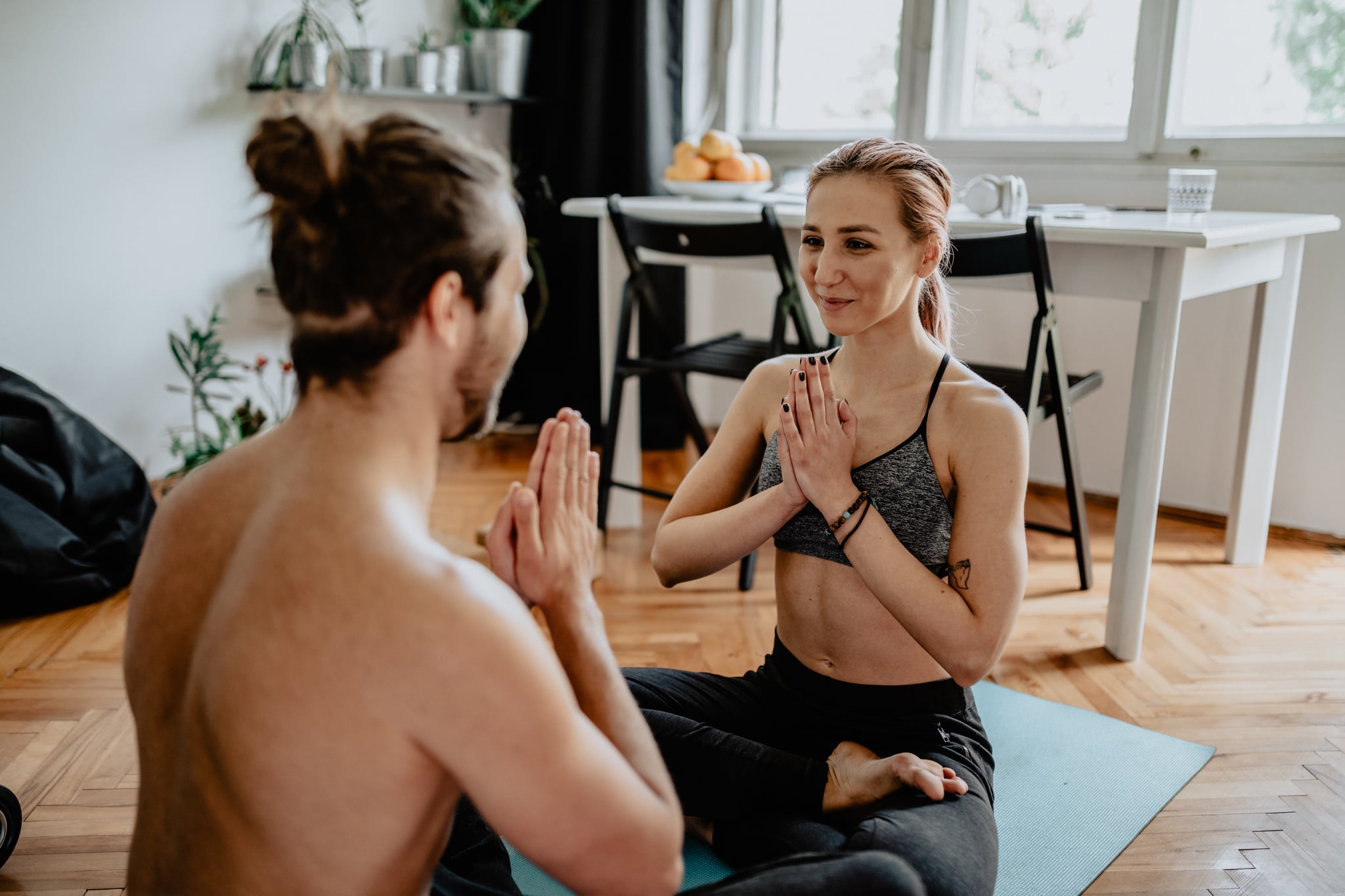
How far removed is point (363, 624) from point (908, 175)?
37.3 inches

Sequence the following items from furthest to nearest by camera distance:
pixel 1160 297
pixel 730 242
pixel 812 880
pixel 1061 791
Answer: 1. pixel 730 242
2. pixel 1160 297
3. pixel 1061 791
4. pixel 812 880

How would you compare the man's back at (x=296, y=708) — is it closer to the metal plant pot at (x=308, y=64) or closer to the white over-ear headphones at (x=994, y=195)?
the white over-ear headphones at (x=994, y=195)

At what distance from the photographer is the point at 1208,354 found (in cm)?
298

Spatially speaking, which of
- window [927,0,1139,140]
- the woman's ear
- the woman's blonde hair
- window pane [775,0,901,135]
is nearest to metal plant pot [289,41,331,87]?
window pane [775,0,901,135]

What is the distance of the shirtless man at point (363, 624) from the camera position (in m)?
0.72

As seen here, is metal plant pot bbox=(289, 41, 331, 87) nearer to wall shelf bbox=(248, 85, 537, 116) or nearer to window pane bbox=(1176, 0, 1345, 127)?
wall shelf bbox=(248, 85, 537, 116)

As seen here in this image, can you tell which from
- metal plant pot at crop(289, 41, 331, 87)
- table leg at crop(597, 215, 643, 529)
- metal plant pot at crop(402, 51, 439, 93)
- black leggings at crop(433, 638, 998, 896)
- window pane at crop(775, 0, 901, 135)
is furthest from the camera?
window pane at crop(775, 0, 901, 135)

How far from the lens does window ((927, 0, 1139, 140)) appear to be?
3072mm

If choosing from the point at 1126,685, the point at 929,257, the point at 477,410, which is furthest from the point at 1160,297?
the point at 477,410

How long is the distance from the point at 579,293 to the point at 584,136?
51 centimetres

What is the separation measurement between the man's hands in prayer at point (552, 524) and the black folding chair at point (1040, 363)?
4.16ft

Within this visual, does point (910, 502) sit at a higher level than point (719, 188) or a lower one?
lower

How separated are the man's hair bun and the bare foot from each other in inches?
35.7

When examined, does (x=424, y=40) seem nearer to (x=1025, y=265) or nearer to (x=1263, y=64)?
(x=1025, y=265)
